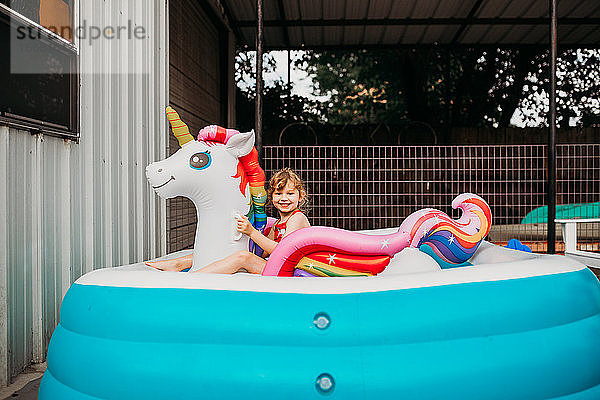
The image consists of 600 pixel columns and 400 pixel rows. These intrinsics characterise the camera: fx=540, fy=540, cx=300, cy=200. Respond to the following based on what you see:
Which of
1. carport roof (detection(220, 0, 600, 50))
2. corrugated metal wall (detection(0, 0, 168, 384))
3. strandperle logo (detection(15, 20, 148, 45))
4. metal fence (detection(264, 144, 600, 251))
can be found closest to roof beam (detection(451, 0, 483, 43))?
carport roof (detection(220, 0, 600, 50))

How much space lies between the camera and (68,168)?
117 inches

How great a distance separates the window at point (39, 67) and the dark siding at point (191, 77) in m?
1.97

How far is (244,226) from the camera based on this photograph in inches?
86.7

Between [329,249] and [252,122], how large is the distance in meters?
7.17

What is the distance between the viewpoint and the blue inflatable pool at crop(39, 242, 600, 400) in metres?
1.49

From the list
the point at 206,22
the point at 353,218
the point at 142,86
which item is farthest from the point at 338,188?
the point at 206,22

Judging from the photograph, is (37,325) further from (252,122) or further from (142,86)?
(252,122)

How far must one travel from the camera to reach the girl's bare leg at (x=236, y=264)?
6.86 ft

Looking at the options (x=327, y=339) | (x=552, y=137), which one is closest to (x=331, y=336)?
(x=327, y=339)

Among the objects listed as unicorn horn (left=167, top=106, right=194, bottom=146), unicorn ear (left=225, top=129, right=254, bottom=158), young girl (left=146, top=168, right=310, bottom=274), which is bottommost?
young girl (left=146, top=168, right=310, bottom=274)

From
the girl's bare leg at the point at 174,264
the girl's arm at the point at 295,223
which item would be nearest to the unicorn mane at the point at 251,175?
the girl's arm at the point at 295,223

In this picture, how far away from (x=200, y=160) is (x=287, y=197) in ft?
1.49

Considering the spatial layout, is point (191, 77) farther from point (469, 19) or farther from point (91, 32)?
point (469, 19)

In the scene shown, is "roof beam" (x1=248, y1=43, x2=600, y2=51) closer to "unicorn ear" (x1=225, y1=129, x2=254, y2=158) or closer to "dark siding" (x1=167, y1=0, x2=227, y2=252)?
"dark siding" (x1=167, y1=0, x2=227, y2=252)
